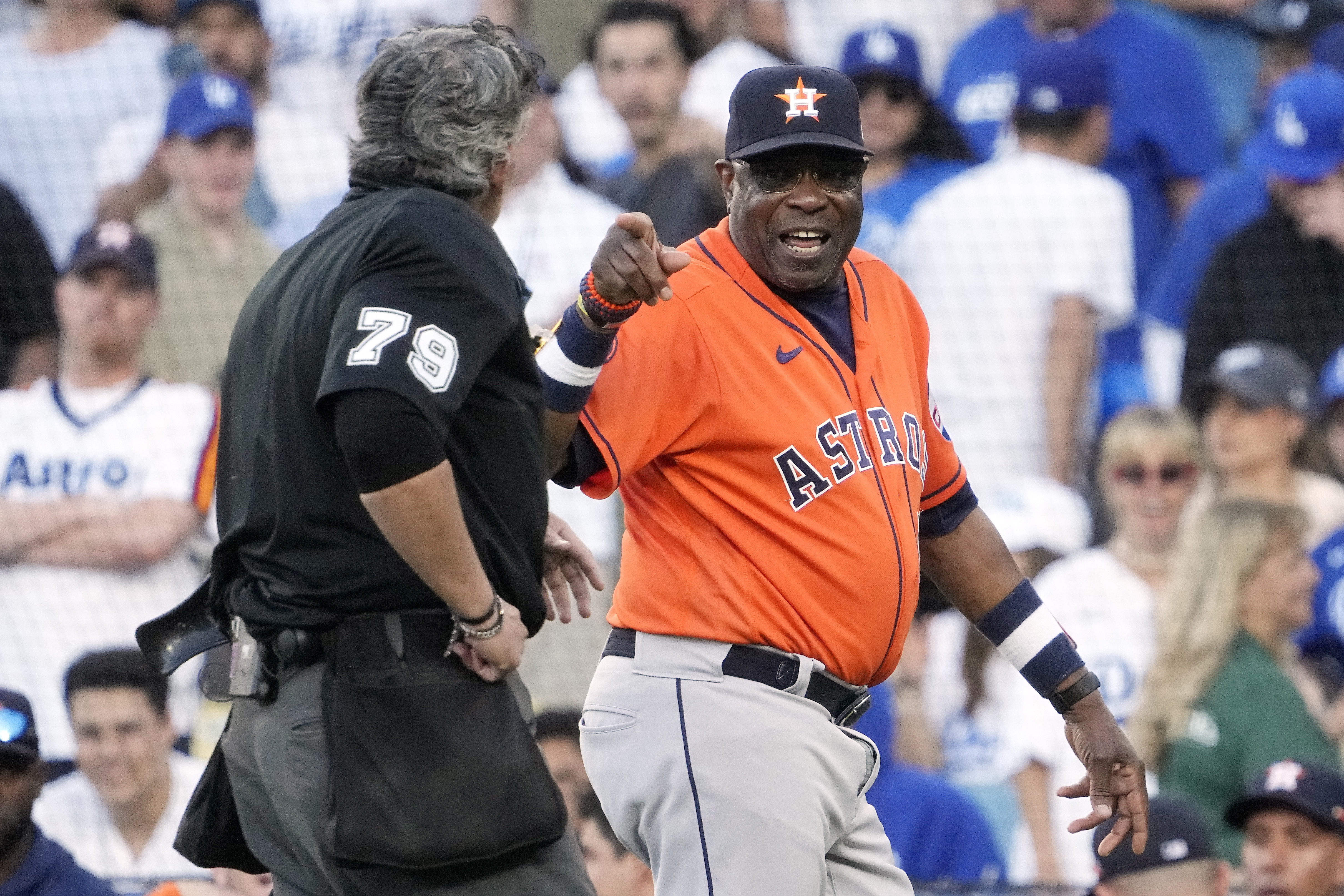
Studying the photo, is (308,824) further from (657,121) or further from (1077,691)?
(657,121)

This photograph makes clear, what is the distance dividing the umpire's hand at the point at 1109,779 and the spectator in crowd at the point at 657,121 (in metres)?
2.83

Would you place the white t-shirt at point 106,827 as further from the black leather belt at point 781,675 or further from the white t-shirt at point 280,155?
the black leather belt at point 781,675

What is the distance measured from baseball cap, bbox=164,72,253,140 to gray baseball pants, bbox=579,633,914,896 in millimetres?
3952

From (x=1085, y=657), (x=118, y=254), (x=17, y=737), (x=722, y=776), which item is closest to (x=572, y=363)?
(x=722, y=776)

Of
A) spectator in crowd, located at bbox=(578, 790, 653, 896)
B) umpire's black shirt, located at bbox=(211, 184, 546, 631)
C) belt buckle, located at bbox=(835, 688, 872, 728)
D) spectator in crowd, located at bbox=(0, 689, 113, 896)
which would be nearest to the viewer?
umpire's black shirt, located at bbox=(211, 184, 546, 631)

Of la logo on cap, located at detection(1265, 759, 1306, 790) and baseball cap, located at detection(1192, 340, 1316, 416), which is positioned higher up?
baseball cap, located at detection(1192, 340, 1316, 416)

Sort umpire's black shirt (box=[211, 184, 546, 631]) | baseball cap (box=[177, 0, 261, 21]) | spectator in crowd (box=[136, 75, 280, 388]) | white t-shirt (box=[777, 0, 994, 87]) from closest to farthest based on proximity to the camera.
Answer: umpire's black shirt (box=[211, 184, 546, 631]) → spectator in crowd (box=[136, 75, 280, 388]) → baseball cap (box=[177, 0, 261, 21]) → white t-shirt (box=[777, 0, 994, 87])

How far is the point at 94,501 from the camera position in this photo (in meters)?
5.38

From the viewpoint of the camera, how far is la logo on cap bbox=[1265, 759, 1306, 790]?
3973mm

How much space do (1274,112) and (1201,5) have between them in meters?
1.13

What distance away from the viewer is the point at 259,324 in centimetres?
254

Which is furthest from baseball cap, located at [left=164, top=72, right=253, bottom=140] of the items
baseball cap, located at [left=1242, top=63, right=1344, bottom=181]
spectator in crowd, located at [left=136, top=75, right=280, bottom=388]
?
baseball cap, located at [left=1242, top=63, right=1344, bottom=181]

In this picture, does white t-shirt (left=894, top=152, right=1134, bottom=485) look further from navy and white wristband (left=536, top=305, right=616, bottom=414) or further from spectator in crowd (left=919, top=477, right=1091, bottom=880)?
navy and white wristband (left=536, top=305, right=616, bottom=414)

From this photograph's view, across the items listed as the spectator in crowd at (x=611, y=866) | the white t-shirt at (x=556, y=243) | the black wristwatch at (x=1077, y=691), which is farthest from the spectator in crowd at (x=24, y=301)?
the black wristwatch at (x=1077, y=691)
